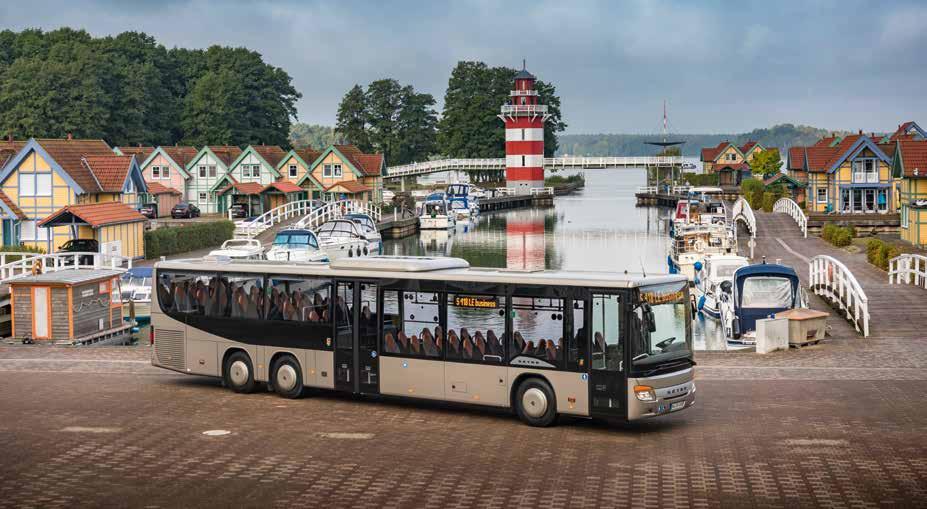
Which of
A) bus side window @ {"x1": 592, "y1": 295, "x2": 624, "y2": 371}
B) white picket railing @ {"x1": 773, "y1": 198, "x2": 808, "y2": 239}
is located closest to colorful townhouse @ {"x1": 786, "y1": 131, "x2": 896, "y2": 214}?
white picket railing @ {"x1": 773, "y1": 198, "x2": 808, "y2": 239}

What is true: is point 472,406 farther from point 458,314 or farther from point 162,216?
point 162,216

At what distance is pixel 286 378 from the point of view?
23.5 meters

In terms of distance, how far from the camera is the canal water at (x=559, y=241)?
81275 mm

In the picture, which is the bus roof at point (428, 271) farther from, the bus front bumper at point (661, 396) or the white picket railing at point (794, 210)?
the white picket railing at point (794, 210)

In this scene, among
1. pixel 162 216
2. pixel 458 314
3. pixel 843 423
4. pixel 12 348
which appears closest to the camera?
pixel 843 423

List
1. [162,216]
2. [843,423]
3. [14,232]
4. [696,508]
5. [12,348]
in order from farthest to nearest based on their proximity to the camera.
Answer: [162,216], [14,232], [12,348], [843,423], [696,508]

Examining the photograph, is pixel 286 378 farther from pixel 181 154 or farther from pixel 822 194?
pixel 181 154

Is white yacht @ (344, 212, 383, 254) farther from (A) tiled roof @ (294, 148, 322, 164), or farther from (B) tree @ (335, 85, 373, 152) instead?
(B) tree @ (335, 85, 373, 152)

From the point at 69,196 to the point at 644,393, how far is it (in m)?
53.6

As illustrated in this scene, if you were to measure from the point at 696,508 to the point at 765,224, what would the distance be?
221ft

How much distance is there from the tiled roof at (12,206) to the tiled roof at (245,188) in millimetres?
34410

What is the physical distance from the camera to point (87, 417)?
70.5ft

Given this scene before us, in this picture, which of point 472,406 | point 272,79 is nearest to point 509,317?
point 472,406

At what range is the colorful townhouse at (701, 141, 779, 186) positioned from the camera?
16650 cm
